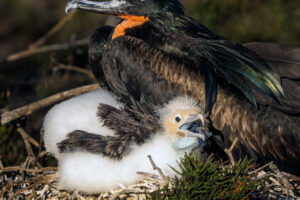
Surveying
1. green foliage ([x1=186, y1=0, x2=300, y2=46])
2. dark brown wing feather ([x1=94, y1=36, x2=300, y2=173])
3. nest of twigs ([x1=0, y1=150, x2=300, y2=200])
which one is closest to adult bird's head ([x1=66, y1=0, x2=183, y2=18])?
dark brown wing feather ([x1=94, y1=36, x2=300, y2=173])

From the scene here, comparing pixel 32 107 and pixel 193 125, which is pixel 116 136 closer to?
pixel 193 125

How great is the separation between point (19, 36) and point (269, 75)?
18.5ft

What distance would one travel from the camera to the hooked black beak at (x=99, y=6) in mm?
3047

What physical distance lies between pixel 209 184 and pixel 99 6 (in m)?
1.50

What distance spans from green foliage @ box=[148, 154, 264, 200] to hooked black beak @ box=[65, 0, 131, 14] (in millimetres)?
1348

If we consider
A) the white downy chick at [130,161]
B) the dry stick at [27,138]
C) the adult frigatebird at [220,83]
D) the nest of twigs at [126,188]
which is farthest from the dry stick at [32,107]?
the white downy chick at [130,161]

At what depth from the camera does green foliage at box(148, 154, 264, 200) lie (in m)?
2.19

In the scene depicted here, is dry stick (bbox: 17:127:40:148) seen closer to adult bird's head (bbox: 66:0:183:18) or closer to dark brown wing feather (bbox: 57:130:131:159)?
dark brown wing feather (bbox: 57:130:131:159)

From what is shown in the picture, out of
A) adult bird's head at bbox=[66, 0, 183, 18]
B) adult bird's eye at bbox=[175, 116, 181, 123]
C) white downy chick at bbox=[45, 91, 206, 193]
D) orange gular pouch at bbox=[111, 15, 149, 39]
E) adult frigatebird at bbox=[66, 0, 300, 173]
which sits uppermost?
adult bird's head at bbox=[66, 0, 183, 18]

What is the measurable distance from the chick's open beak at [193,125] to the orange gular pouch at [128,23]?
96 cm

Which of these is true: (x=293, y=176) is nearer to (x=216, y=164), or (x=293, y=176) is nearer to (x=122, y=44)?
(x=216, y=164)

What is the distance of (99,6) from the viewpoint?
3.10 meters

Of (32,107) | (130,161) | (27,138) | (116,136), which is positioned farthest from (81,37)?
(130,161)

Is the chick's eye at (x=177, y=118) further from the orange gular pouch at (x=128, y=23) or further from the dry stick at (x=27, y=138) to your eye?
the dry stick at (x=27, y=138)
